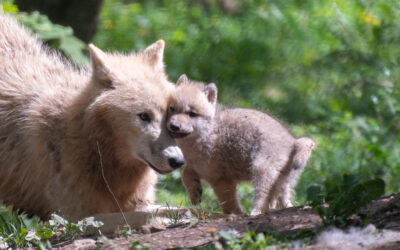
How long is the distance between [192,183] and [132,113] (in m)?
1.07

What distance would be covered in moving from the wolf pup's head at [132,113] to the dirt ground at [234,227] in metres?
0.65

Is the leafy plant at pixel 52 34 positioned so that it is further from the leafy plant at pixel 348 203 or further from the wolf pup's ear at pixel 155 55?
the leafy plant at pixel 348 203

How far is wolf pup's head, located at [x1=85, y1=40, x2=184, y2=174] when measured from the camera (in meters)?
4.86

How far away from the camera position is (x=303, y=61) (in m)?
11.0

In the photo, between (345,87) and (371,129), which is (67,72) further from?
(345,87)

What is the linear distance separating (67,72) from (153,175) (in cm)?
138

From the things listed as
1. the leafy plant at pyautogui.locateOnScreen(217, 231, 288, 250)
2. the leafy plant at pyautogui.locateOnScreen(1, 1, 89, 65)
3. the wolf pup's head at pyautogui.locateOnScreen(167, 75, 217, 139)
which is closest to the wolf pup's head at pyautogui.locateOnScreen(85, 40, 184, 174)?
the wolf pup's head at pyautogui.locateOnScreen(167, 75, 217, 139)

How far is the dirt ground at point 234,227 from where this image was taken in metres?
3.90

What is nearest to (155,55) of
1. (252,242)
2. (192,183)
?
(192,183)

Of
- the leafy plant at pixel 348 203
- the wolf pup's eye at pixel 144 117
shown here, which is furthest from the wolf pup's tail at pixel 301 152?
the wolf pup's eye at pixel 144 117

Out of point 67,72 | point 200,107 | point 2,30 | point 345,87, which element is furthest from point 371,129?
point 2,30

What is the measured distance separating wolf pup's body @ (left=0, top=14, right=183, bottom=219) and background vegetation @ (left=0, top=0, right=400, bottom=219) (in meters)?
1.98

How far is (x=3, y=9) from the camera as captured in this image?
6941 mm

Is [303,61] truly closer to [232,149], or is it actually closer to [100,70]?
[232,149]
